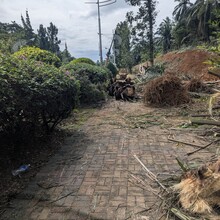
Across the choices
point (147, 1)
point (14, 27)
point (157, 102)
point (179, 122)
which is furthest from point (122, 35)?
point (14, 27)

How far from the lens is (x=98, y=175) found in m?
3.18

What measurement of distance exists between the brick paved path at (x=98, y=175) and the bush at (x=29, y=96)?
752mm

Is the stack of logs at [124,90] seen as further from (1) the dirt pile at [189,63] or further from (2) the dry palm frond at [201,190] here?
(2) the dry palm frond at [201,190]

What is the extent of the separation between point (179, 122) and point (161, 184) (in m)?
3.32

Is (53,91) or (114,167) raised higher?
(53,91)

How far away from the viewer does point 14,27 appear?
43.3 metres

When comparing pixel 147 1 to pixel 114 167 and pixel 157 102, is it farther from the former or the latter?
pixel 114 167

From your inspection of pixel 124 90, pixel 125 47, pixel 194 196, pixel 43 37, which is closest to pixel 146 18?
pixel 125 47

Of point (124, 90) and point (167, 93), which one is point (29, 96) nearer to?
point (167, 93)

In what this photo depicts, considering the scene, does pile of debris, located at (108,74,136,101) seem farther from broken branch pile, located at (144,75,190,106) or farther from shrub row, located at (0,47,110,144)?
shrub row, located at (0,47,110,144)

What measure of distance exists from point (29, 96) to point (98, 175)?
1619 millimetres

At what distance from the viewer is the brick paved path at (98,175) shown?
7.93 feet

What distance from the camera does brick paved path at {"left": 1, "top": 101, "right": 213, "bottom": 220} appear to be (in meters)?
2.42

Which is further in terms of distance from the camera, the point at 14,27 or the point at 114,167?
the point at 14,27
